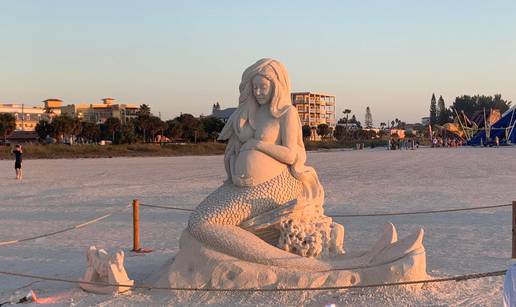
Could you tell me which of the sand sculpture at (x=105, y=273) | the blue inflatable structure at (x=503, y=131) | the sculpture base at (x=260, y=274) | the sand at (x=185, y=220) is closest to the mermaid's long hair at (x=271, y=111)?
the sculpture base at (x=260, y=274)

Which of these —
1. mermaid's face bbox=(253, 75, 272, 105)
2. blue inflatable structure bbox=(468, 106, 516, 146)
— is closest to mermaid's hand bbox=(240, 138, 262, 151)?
mermaid's face bbox=(253, 75, 272, 105)

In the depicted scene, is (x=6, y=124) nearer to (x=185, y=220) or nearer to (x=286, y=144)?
(x=185, y=220)

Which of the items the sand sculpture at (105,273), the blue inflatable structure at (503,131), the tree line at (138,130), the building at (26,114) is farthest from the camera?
the building at (26,114)

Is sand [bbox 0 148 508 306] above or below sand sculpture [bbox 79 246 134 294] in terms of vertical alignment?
A: below

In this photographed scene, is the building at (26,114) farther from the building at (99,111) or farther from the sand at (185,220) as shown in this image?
the sand at (185,220)

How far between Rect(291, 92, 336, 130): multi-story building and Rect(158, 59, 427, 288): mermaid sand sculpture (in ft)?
277

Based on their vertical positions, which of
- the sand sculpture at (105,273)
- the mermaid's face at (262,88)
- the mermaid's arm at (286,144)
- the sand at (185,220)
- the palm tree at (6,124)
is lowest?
the sand at (185,220)

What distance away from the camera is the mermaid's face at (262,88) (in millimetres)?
5934

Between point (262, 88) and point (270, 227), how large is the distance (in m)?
1.52

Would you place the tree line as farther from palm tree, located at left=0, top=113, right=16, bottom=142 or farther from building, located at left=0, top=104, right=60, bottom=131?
building, located at left=0, top=104, right=60, bottom=131

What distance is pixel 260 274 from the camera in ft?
17.9

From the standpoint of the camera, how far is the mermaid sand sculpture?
5441 millimetres

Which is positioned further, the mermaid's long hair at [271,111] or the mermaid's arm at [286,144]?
the mermaid's long hair at [271,111]

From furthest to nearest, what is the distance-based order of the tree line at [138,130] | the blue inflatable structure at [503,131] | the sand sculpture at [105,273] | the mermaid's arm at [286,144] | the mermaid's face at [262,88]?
the blue inflatable structure at [503,131], the tree line at [138,130], the mermaid's face at [262,88], the mermaid's arm at [286,144], the sand sculpture at [105,273]
